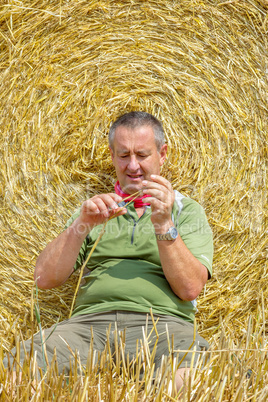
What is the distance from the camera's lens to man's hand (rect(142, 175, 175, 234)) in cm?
199

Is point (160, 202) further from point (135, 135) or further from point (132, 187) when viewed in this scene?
point (135, 135)

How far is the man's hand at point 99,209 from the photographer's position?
1979mm

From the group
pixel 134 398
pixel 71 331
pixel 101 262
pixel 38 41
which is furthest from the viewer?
pixel 38 41

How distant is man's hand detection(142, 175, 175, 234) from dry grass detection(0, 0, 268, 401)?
25.1 inches

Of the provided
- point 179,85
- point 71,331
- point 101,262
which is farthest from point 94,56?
point 71,331

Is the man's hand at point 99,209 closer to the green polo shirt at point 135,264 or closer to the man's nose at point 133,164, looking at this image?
the green polo shirt at point 135,264

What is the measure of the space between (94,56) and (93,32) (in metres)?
0.11

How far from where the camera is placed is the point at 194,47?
8.50ft

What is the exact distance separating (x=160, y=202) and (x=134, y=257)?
1.14ft

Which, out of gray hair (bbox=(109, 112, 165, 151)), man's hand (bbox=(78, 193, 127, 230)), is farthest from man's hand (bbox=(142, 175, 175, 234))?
gray hair (bbox=(109, 112, 165, 151))

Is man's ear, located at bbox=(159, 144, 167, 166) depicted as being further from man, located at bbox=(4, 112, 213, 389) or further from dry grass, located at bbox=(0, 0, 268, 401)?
dry grass, located at bbox=(0, 0, 268, 401)

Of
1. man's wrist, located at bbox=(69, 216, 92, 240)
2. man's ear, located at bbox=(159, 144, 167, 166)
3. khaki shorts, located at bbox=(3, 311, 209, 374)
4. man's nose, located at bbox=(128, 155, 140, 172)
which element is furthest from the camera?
man's ear, located at bbox=(159, 144, 167, 166)

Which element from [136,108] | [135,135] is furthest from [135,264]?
[136,108]

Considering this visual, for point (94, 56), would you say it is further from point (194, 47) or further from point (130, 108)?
point (194, 47)
